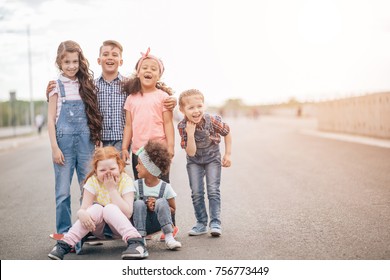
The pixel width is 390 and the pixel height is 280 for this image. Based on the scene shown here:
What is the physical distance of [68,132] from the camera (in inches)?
199

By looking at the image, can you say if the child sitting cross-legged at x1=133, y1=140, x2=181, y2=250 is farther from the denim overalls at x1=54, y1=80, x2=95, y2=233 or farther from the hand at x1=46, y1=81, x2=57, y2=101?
the hand at x1=46, y1=81, x2=57, y2=101

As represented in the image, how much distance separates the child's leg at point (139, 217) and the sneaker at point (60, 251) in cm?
56

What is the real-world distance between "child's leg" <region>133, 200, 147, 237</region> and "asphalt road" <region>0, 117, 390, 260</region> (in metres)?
0.21

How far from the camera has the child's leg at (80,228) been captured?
452 centimetres

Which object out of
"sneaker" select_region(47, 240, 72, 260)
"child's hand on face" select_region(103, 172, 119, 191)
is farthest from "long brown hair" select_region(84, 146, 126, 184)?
"sneaker" select_region(47, 240, 72, 260)

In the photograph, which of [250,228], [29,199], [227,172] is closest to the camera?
[250,228]

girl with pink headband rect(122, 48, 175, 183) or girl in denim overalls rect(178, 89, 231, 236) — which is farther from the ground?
girl with pink headband rect(122, 48, 175, 183)

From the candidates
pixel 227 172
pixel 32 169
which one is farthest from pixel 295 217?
pixel 32 169

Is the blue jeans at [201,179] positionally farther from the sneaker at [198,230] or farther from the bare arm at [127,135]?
the bare arm at [127,135]

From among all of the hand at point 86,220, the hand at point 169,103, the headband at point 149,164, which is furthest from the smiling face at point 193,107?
the hand at point 86,220

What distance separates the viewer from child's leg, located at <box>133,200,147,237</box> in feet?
15.4

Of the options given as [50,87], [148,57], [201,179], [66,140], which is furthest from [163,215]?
[50,87]
